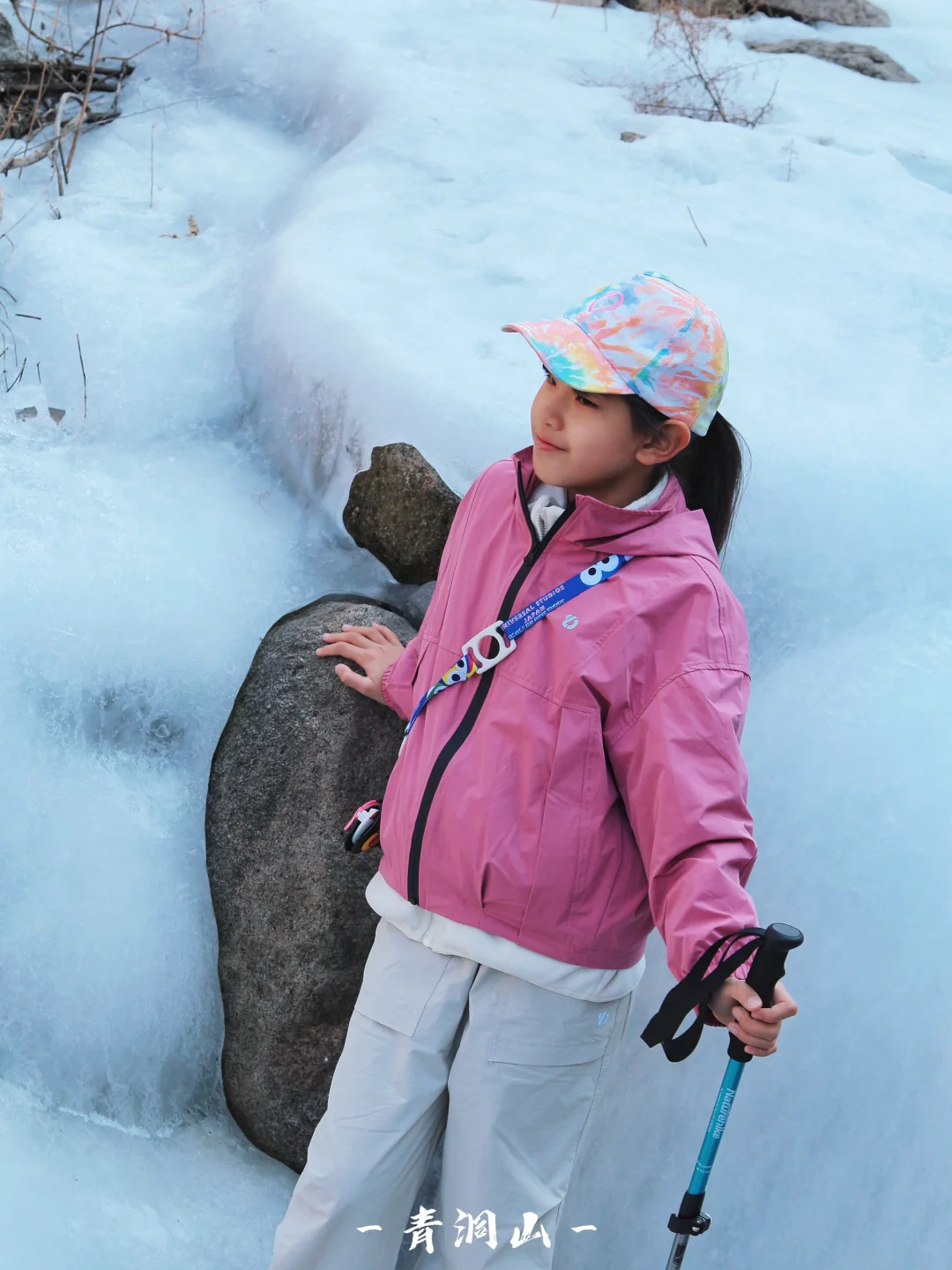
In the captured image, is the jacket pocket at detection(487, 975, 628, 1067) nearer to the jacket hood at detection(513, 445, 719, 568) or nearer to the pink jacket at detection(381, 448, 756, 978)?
the pink jacket at detection(381, 448, 756, 978)

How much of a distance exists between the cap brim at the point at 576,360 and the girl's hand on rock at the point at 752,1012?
93 cm

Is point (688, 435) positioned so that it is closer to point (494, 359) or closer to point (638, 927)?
point (638, 927)

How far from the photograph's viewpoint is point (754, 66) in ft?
17.3

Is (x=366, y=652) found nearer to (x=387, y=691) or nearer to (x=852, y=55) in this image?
(x=387, y=691)

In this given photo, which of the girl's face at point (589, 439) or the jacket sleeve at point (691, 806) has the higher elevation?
the girl's face at point (589, 439)

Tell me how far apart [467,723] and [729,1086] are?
740mm

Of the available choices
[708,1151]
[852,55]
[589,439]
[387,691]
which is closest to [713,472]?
[589,439]

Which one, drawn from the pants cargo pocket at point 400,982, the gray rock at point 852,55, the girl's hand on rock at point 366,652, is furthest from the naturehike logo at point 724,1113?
the gray rock at point 852,55

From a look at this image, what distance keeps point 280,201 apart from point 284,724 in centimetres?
217

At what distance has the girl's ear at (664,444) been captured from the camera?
1.95 metres

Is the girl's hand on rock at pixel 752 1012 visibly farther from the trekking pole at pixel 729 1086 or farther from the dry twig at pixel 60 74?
the dry twig at pixel 60 74

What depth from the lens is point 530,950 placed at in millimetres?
2008

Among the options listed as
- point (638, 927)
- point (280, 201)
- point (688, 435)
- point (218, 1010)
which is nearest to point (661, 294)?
point (688, 435)

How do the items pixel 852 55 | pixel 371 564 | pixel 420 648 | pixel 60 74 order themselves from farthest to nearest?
pixel 852 55
pixel 60 74
pixel 371 564
pixel 420 648
